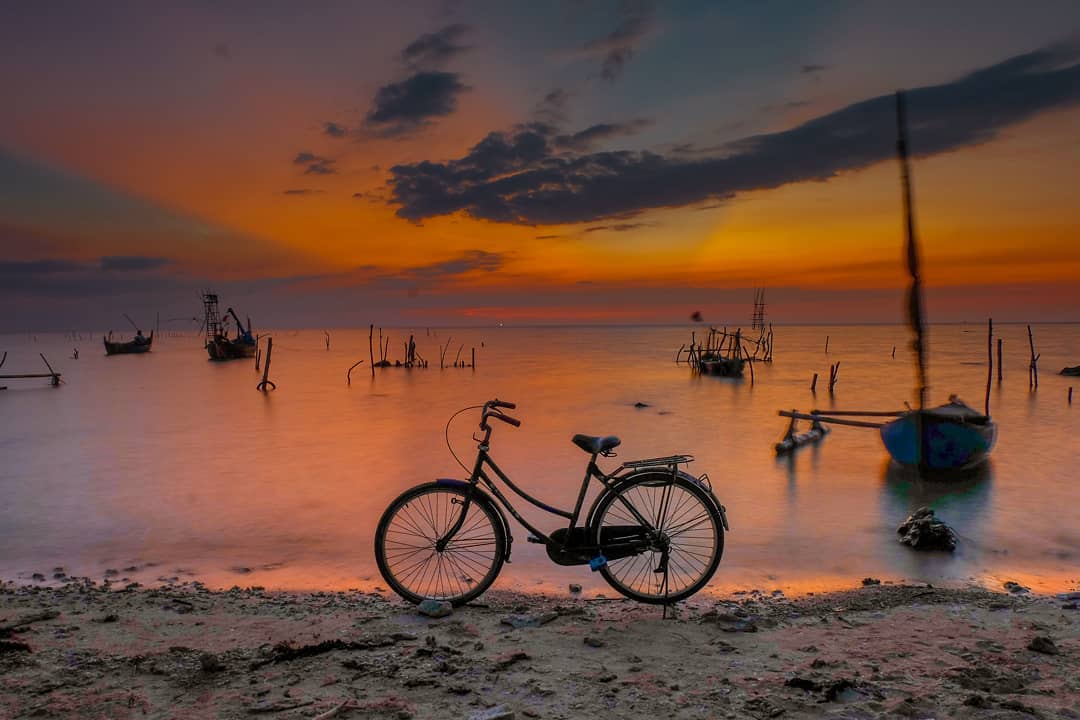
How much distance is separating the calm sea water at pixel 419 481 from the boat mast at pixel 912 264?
2.85 metres

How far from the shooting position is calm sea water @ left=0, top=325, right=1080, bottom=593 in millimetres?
8141

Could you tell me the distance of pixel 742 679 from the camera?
12.4 feet

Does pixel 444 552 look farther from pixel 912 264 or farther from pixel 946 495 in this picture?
pixel 946 495

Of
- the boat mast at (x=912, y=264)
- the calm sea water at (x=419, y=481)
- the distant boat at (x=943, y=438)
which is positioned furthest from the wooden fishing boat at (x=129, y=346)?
the boat mast at (x=912, y=264)

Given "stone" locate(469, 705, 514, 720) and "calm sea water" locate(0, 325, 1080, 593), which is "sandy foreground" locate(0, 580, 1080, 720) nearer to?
"stone" locate(469, 705, 514, 720)

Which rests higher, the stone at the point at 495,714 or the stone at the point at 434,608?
the stone at the point at 495,714

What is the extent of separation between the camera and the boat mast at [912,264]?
6.15 meters

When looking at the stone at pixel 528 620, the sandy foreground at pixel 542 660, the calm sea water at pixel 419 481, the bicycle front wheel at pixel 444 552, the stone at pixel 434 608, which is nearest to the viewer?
the sandy foreground at pixel 542 660

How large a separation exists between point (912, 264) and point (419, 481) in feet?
39.1

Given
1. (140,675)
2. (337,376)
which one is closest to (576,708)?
(140,675)

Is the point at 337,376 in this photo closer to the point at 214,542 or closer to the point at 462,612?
the point at 214,542

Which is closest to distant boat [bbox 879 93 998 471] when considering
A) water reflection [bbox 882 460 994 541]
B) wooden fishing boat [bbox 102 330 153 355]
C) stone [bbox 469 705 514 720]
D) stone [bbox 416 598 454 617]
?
water reflection [bbox 882 460 994 541]

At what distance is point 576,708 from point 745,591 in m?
3.79

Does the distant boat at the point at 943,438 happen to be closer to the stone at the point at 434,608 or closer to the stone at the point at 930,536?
the stone at the point at 930,536
